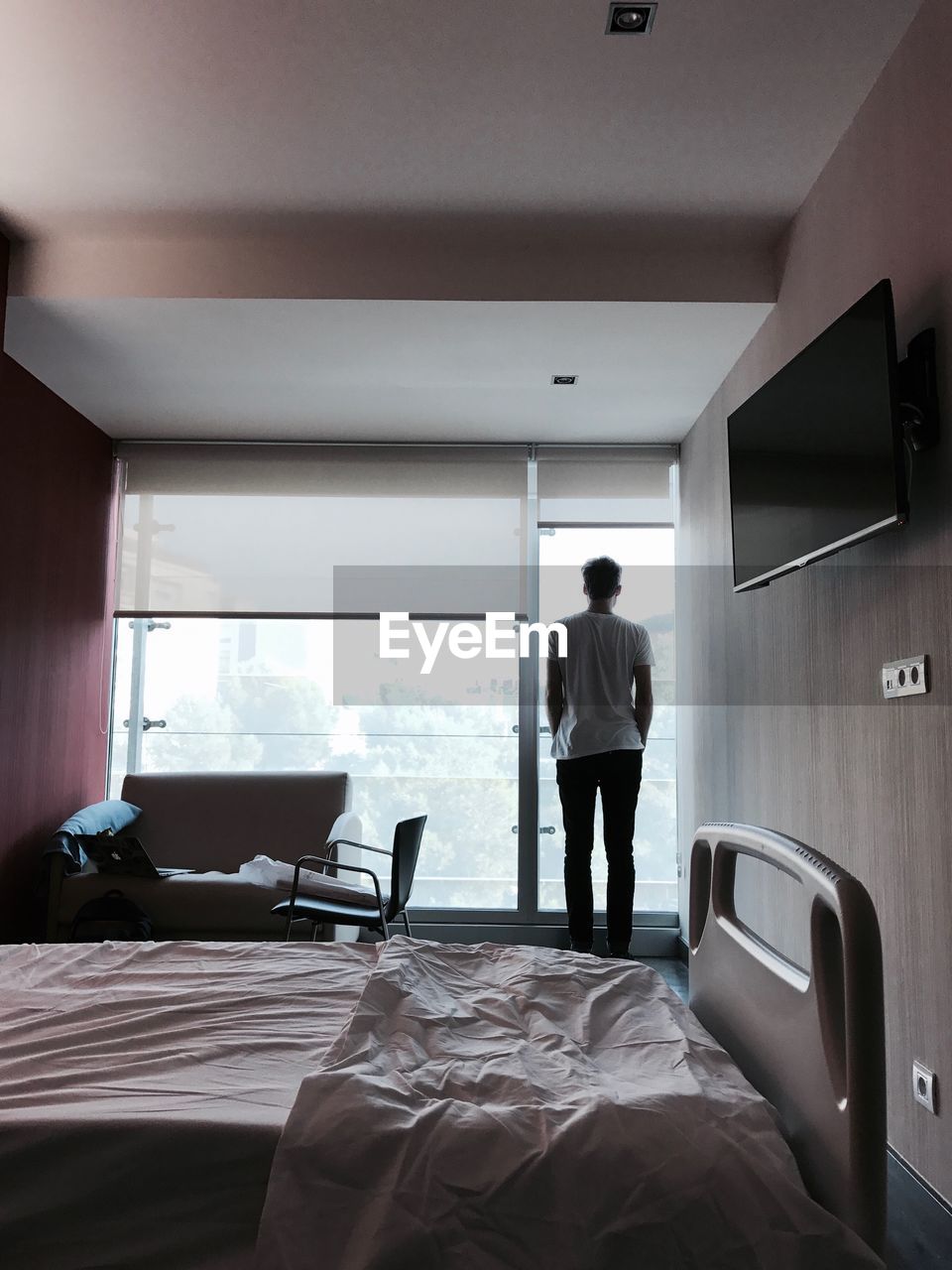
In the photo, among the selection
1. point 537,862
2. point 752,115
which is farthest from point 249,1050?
point 537,862

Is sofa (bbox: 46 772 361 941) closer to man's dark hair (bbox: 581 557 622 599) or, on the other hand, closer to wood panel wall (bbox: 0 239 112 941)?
wood panel wall (bbox: 0 239 112 941)

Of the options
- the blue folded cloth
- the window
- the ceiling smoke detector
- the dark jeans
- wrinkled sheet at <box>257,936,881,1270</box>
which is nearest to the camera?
wrinkled sheet at <box>257,936,881,1270</box>

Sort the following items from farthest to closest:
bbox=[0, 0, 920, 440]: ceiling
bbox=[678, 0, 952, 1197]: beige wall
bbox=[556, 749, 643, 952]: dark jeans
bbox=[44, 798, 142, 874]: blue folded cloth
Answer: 1. bbox=[556, 749, 643, 952]: dark jeans
2. bbox=[44, 798, 142, 874]: blue folded cloth
3. bbox=[0, 0, 920, 440]: ceiling
4. bbox=[678, 0, 952, 1197]: beige wall

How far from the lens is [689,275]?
3182 millimetres

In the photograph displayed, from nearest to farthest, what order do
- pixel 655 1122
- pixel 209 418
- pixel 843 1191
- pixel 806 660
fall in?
pixel 843 1191, pixel 655 1122, pixel 806 660, pixel 209 418

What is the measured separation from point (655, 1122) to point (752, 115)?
8.22 feet

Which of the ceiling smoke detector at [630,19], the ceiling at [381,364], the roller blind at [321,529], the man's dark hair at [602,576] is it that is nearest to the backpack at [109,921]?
the roller blind at [321,529]

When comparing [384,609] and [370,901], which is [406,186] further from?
[370,901]

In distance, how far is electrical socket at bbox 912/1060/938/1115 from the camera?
1.98 metres

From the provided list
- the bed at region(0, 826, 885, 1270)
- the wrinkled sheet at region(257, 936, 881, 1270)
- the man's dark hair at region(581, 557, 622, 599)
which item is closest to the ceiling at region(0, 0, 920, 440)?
the man's dark hair at region(581, 557, 622, 599)

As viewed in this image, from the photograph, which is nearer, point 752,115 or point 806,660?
point 752,115

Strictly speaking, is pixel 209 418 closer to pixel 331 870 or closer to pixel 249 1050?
pixel 331 870

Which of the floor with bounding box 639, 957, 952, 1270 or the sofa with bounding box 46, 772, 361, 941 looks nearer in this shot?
the floor with bounding box 639, 957, 952, 1270

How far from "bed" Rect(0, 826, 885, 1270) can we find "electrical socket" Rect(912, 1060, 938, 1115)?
2.73 feet
